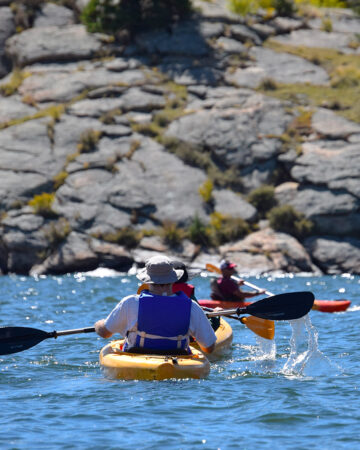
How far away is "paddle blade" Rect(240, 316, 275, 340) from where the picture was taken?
933 centimetres

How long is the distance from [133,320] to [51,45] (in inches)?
1376

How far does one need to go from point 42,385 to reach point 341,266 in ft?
68.2

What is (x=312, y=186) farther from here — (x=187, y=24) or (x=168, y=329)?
(x=168, y=329)

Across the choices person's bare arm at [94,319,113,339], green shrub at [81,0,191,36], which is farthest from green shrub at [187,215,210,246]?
person's bare arm at [94,319,113,339]

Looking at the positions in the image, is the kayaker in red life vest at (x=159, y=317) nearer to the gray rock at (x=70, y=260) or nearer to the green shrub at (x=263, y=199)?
the gray rock at (x=70, y=260)

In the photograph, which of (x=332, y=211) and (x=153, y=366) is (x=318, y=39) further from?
(x=153, y=366)

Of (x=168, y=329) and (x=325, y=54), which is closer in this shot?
(x=168, y=329)

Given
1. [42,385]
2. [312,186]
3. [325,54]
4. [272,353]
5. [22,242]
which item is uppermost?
[42,385]

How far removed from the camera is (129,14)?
3953cm

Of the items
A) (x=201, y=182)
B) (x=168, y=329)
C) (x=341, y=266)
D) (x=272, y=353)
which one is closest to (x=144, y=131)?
(x=201, y=182)

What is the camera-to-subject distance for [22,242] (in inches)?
1133

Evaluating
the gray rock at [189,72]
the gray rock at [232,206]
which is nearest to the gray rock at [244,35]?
the gray rock at [189,72]

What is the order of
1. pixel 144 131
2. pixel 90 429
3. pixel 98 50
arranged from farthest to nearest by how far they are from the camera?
pixel 98 50 < pixel 144 131 < pixel 90 429

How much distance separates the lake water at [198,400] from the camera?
5742 millimetres
